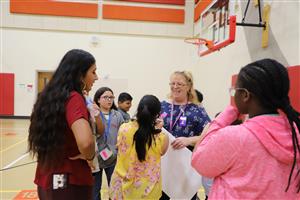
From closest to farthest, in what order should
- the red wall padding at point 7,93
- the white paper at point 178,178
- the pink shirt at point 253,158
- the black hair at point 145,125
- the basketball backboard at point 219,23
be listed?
the pink shirt at point 253,158, the black hair at point 145,125, the white paper at point 178,178, the basketball backboard at point 219,23, the red wall padding at point 7,93

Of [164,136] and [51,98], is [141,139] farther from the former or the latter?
[51,98]

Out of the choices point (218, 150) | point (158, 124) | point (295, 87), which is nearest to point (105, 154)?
point (158, 124)

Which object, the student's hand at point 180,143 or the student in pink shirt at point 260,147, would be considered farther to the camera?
the student's hand at point 180,143

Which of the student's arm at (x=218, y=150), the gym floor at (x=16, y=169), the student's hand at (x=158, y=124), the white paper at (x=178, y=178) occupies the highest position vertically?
the student's arm at (x=218, y=150)

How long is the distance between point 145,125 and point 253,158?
3.92 ft

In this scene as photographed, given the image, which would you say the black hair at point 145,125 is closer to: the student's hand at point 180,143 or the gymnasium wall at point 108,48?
the student's hand at point 180,143

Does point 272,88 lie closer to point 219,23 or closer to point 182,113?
point 182,113

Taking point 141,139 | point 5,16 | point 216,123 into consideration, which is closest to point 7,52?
point 5,16

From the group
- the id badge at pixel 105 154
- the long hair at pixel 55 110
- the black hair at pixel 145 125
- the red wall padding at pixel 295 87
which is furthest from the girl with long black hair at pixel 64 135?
the red wall padding at pixel 295 87

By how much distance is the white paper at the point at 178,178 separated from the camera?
2.33m

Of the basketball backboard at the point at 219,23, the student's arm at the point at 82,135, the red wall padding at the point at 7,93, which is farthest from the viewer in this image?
the red wall padding at the point at 7,93

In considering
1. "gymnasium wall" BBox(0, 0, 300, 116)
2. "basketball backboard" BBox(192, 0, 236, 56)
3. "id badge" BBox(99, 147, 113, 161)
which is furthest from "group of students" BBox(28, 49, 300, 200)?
"gymnasium wall" BBox(0, 0, 300, 116)

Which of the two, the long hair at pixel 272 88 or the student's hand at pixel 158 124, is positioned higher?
the long hair at pixel 272 88

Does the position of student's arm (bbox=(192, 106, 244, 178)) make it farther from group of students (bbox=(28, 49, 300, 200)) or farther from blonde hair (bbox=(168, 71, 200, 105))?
blonde hair (bbox=(168, 71, 200, 105))
